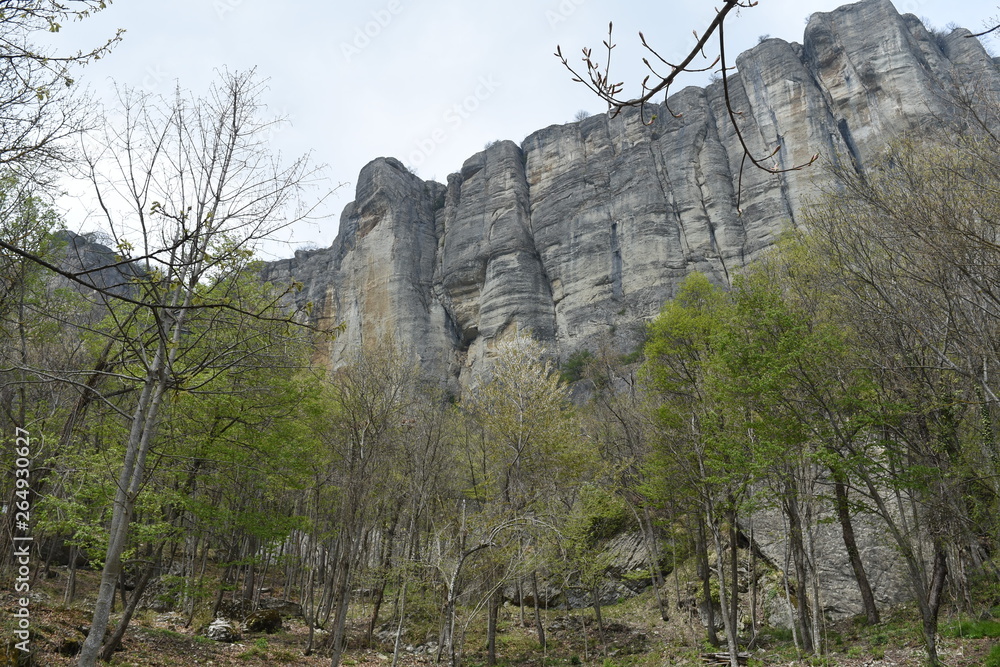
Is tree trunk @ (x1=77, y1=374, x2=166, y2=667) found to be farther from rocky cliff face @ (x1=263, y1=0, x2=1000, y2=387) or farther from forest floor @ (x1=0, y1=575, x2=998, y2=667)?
rocky cliff face @ (x1=263, y1=0, x2=1000, y2=387)

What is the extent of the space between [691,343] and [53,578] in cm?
2235

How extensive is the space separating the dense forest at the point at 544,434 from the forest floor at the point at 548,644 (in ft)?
1.01

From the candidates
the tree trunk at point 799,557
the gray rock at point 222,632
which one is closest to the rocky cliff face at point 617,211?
the tree trunk at point 799,557

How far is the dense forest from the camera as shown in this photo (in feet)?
23.9

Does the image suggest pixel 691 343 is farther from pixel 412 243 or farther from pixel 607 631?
pixel 412 243

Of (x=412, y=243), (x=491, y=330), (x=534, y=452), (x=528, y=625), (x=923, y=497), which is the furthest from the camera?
(x=412, y=243)

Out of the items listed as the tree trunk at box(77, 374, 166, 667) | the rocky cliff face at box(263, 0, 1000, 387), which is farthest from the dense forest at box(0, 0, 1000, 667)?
the rocky cliff face at box(263, 0, 1000, 387)

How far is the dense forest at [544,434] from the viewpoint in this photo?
23.9ft

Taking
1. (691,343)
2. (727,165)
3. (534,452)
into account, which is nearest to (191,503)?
(534,452)

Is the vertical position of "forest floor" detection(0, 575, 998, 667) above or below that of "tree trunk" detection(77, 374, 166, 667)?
below

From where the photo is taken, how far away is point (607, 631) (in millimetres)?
17547

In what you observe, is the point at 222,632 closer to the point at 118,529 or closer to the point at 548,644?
the point at 548,644

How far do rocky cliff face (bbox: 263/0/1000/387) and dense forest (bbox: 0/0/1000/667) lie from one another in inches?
971

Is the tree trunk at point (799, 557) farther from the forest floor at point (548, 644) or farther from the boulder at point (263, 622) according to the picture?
the boulder at point (263, 622)
